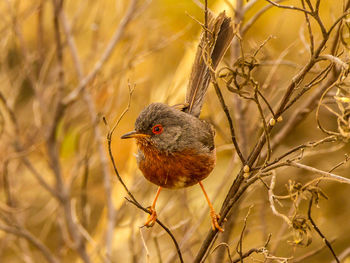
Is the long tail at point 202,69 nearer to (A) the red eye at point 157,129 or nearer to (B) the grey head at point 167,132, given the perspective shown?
(B) the grey head at point 167,132

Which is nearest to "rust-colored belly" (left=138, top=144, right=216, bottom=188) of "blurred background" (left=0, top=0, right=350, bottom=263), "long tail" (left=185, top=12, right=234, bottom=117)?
"blurred background" (left=0, top=0, right=350, bottom=263)

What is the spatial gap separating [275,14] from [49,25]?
3.69 m

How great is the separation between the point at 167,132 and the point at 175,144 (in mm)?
116

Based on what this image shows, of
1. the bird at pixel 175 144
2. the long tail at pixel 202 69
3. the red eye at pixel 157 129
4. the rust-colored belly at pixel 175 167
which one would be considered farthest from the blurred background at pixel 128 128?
the red eye at pixel 157 129

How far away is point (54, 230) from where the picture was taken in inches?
342

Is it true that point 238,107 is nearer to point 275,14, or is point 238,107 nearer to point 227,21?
point 227,21

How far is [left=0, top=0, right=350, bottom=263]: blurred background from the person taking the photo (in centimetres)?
441

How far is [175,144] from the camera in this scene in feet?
11.0

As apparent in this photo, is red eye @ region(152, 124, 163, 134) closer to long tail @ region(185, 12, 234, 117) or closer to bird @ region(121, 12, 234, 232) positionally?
bird @ region(121, 12, 234, 232)

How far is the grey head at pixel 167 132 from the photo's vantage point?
336 cm

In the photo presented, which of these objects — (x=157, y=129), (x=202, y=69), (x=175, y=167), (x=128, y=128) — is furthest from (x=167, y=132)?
(x=128, y=128)

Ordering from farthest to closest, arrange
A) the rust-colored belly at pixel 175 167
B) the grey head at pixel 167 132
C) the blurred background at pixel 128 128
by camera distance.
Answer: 1. the blurred background at pixel 128 128
2. the grey head at pixel 167 132
3. the rust-colored belly at pixel 175 167

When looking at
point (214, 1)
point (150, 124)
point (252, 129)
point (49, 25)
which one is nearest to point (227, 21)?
point (150, 124)

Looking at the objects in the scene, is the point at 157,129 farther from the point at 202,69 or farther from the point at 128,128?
the point at 128,128
